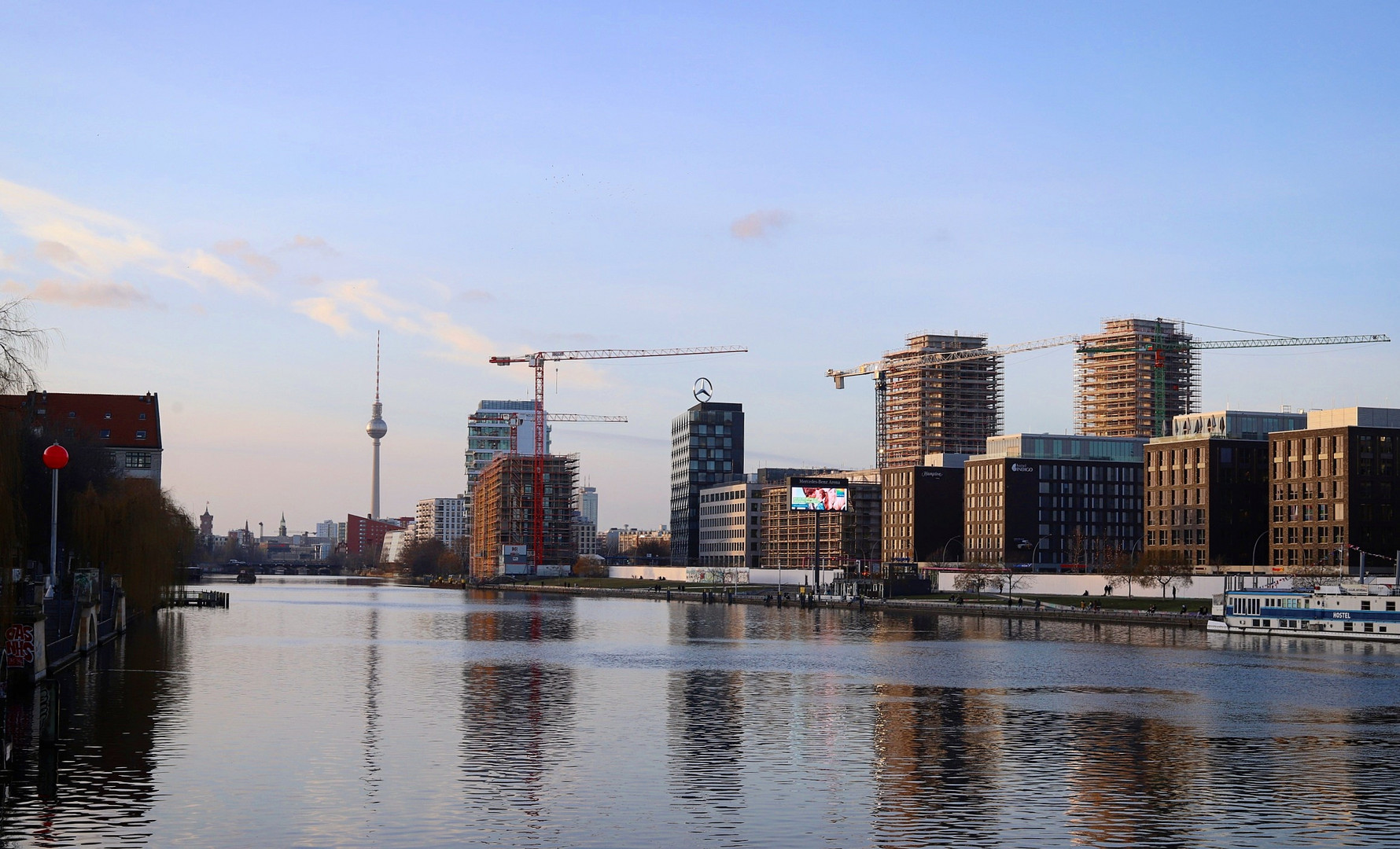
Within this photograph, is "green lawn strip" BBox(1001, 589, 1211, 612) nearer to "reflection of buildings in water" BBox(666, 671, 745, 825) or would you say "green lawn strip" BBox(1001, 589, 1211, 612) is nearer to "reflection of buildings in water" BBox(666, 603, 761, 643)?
"reflection of buildings in water" BBox(666, 603, 761, 643)

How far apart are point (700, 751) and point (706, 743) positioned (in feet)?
6.62

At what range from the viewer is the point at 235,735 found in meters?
50.8

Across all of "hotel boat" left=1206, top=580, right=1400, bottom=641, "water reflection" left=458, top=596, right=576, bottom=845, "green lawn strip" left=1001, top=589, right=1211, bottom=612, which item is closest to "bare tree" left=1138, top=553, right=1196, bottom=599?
"green lawn strip" left=1001, top=589, right=1211, bottom=612

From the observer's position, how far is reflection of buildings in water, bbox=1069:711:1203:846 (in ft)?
119

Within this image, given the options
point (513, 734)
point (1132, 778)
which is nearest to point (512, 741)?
point (513, 734)

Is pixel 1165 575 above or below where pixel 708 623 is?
above

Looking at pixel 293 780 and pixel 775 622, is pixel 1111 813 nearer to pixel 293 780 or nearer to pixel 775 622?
pixel 293 780

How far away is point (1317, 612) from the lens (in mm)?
128875

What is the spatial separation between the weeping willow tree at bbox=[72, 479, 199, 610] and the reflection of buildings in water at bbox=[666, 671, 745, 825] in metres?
44.3

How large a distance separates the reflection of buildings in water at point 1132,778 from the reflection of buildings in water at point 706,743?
29.7ft

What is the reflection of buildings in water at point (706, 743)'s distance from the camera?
3941 cm

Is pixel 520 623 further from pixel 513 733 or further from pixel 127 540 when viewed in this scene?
pixel 513 733

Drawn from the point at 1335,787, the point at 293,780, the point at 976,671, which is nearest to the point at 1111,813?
the point at 1335,787

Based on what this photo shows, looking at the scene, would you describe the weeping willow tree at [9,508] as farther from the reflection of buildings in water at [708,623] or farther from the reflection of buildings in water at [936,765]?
the reflection of buildings in water at [708,623]
